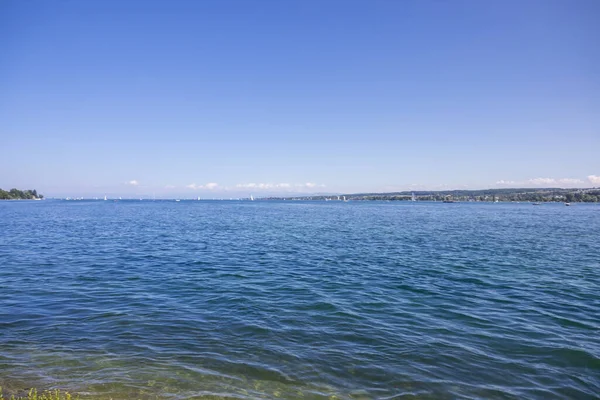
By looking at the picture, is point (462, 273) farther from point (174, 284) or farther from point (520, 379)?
point (174, 284)

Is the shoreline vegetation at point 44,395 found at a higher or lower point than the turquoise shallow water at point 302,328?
higher

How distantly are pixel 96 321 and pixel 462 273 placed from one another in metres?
23.2

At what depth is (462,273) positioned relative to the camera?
2595 centimetres

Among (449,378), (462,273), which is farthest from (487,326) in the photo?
(462,273)

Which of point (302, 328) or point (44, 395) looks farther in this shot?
point (302, 328)

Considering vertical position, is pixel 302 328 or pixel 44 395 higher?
pixel 44 395

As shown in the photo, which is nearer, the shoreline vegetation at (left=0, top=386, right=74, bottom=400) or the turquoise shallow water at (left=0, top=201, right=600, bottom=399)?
the shoreline vegetation at (left=0, top=386, right=74, bottom=400)

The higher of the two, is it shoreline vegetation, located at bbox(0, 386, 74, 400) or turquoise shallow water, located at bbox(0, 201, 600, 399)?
shoreline vegetation, located at bbox(0, 386, 74, 400)

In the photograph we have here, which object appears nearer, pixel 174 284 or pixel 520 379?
pixel 520 379

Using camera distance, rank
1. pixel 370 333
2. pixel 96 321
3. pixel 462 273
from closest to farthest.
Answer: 1. pixel 370 333
2. pixel 96 321
3. pixel 462 273

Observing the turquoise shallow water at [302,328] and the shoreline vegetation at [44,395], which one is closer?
the shoreline vegetation at [44,395]

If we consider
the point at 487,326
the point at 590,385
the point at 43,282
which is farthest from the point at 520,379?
the point at 43,282

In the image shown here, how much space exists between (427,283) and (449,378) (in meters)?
12.3

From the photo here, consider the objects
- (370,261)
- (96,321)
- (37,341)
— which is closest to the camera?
(37,341)
